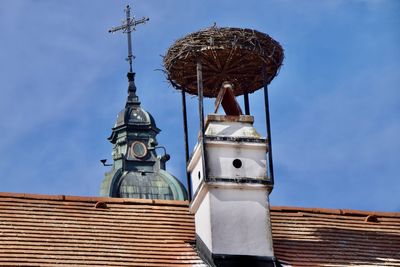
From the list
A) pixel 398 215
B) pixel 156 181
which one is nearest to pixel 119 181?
pixel 156 181

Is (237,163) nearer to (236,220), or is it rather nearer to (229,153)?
(229,153)

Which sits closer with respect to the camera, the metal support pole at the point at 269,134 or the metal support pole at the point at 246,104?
the metal support pole at the point at 269,134

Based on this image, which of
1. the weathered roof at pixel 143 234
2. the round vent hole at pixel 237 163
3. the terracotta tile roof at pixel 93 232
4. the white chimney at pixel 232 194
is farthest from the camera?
the round vent hole at pixel 237 163

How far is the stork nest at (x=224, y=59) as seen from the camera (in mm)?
27812

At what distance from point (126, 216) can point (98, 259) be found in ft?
5.91

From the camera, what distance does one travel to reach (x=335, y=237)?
28219 millimetres

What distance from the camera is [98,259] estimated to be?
26.0 m

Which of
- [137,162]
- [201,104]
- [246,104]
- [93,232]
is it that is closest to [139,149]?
[137,162]

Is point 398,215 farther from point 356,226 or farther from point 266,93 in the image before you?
point 266,93

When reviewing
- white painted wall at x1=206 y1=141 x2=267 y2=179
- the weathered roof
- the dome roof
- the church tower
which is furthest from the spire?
white painted wall at x1=206 y1=141 x2=267 y2=179

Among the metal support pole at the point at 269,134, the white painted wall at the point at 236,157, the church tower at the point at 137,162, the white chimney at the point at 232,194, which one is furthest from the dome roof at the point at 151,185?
the white painted wall at the point at 236,157

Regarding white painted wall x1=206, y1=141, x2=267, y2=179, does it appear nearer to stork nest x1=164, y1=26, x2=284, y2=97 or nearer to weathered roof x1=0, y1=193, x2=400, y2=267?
weathered roof x1=0, y1=193, x2=400, y2=267

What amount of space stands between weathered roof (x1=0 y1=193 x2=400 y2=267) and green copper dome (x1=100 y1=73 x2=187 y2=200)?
2171 cm

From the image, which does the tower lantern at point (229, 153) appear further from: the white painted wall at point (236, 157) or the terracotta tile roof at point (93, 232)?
the terracotta tile roof at point (93, 232)
